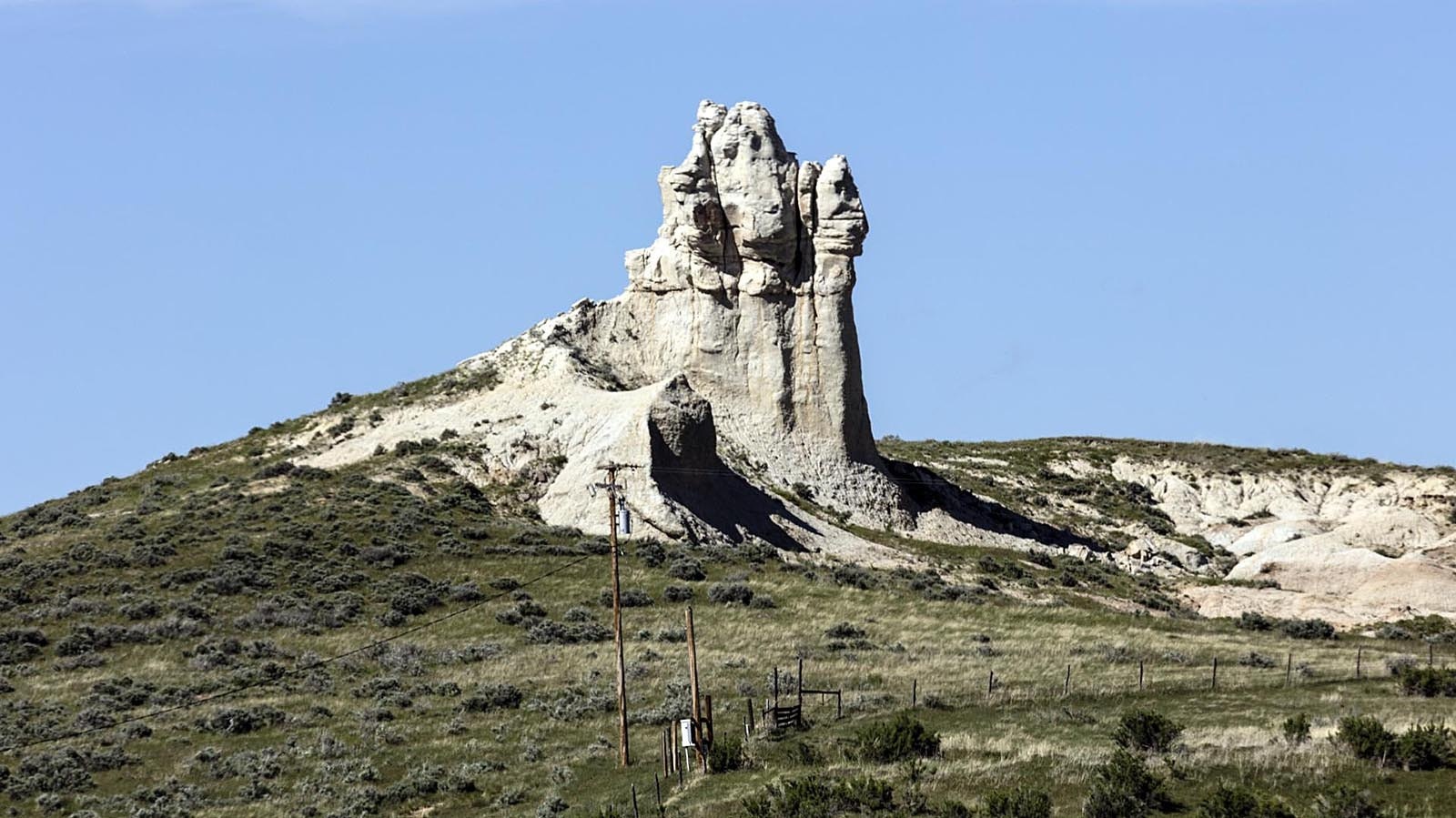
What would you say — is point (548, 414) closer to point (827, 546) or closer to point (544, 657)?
point (827, 546)

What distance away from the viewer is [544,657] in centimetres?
5803

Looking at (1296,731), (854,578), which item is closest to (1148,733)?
(1296,731)

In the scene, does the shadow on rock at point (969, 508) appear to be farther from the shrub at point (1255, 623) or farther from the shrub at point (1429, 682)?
the shrub at point (1429, 682)

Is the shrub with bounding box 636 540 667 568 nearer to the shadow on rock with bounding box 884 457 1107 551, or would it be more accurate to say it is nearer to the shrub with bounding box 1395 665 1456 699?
the shadow on rock with bounding box 884 457 1107 551

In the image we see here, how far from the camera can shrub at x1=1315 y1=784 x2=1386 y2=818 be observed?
114ft

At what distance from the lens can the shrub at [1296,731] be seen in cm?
4072

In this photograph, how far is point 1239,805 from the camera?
3494 centimetres

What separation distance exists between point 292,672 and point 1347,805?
1227 inches

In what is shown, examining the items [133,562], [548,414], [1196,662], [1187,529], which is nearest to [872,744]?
[1196,662]

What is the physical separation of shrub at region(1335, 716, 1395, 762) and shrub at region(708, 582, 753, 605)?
27283mm

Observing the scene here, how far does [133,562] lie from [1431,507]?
66.0 meters

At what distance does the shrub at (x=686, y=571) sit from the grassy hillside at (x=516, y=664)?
0.24 m

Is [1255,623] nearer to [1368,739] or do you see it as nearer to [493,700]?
[493,700]

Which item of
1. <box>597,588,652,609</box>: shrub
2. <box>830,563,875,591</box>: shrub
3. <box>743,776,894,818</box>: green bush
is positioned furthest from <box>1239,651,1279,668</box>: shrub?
<box>743,776,894,818</box>: green bush
